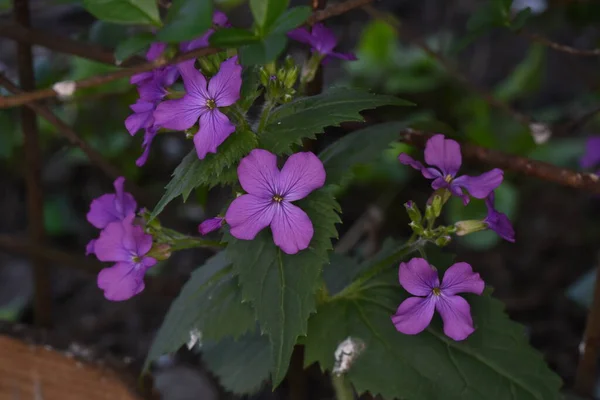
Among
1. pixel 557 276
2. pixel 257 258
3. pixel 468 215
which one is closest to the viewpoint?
pixel 257 258

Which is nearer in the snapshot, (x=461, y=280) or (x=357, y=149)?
(x=461, y=280)

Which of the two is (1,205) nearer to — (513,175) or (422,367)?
(513,175)

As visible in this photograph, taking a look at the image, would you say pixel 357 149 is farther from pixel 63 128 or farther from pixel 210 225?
pixel 63 128

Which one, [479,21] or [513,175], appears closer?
[479,21]

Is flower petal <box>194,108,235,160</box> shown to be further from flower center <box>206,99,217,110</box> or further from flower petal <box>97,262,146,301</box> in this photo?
flower petal <box>97,262,146,301</box>

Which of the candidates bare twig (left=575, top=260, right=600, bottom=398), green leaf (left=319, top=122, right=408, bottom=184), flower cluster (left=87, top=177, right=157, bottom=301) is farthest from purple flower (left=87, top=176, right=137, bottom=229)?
bare twig (left=575, top=260, right=600, bottom=398)

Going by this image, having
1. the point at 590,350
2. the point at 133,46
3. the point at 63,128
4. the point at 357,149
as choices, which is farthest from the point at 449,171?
the point at 63,128

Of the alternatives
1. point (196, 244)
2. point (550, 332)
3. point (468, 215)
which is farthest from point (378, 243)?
point (196, 244)
